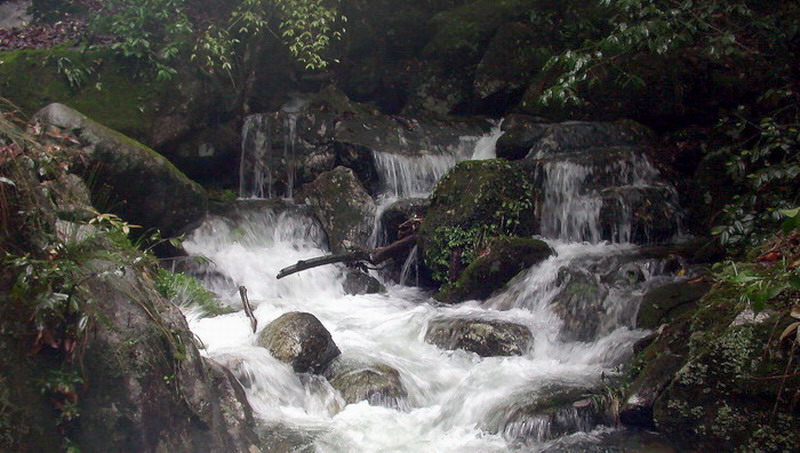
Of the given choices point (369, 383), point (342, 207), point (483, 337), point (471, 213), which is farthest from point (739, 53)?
point (342, 207)

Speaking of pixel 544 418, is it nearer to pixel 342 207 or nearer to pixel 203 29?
pixel 342 207

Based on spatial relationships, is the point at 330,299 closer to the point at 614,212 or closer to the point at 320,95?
the point at 614,212

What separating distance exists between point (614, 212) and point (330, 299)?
→ 147 inches

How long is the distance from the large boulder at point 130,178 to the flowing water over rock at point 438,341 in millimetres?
647

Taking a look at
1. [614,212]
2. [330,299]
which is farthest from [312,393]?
[614,212]

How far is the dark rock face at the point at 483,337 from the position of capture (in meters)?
6.61

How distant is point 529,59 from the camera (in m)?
12.5

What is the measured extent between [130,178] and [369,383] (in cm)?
384

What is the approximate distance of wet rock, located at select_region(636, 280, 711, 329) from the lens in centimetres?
636

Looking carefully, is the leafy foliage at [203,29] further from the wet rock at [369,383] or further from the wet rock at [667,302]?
the wet rock at [667,302]

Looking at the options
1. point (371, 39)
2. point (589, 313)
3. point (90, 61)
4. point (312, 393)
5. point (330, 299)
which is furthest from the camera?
point (371, 39)

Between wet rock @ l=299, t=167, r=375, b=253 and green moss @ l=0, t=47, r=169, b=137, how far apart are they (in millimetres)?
2565

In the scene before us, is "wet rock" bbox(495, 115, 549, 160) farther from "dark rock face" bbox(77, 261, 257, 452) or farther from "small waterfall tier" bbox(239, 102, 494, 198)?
"dark rock face" bbox(77, 261, 257, 452)

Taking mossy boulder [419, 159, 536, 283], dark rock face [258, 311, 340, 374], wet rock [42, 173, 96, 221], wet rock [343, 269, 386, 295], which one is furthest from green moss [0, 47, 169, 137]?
wet rock [42, 173, 96, 221]
